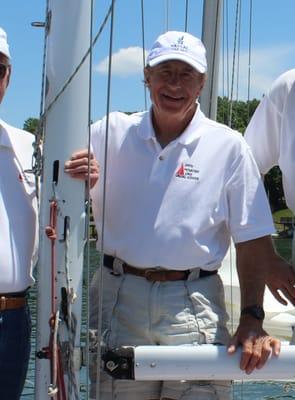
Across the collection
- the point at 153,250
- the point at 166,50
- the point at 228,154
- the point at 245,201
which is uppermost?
the point at 166,50

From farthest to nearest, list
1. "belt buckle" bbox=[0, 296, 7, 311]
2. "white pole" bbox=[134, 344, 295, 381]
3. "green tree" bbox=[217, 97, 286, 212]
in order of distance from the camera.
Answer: "green tree" bbox=[217, 97, 286, 212], "belt buckle" bbox=[0, 296, 7, 311], "white pole" bbox=[134, 344, 295, 381]

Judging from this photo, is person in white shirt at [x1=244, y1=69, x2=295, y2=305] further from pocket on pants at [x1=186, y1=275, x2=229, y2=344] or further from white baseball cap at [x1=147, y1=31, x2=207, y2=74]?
white baseball cap at [x1=147, y1=31, x2=207, y2=74]

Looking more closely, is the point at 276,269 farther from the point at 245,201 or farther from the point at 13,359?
the point at 13,359

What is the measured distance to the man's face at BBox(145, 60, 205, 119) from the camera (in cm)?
333

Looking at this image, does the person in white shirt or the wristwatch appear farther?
the person in white shirt

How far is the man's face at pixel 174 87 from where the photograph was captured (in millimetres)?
3334

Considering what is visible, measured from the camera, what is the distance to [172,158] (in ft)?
11.2

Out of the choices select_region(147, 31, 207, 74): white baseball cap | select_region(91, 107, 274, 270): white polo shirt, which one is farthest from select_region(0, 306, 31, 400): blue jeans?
select_region(147, 31, 207, 74): white baseball cap

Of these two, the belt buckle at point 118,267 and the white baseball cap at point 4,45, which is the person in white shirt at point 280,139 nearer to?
the belt buckle at point 118,267

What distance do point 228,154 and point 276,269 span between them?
21.5 inches

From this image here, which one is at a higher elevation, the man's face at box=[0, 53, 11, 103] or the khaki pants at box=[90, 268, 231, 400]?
the man's face at box=[0, 53, 11, 103]

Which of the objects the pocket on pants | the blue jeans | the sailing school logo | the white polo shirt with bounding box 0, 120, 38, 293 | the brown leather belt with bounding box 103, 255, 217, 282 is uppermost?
the sailing school logo

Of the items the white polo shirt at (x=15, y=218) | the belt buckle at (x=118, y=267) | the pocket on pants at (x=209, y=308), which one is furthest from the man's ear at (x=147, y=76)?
the pocket on pants at (x=209, y=308)

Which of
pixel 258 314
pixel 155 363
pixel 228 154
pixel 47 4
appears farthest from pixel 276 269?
pixel 47 4
